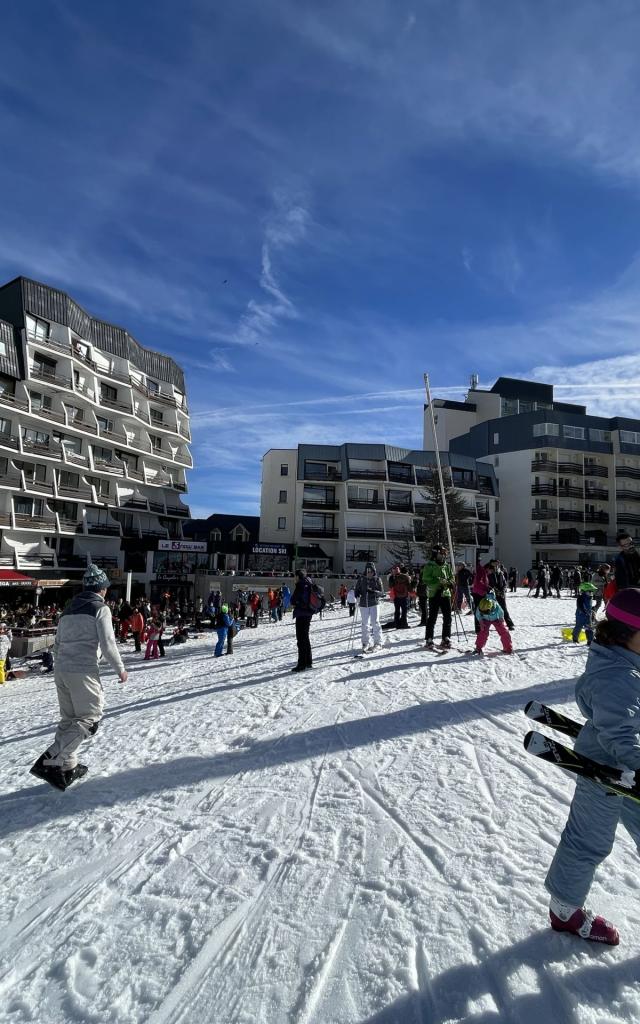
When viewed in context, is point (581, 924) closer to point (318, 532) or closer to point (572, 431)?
point (318, 532)

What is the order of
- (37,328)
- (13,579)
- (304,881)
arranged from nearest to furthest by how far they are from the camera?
1. (304,881)
2. (13,579)
3. (37,328)

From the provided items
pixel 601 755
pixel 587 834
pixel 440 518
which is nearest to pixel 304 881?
pixel 587 834

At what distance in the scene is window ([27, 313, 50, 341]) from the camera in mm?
32688

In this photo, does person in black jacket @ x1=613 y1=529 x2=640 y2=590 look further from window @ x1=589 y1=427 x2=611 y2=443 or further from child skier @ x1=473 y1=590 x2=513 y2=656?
window @ x1=589 y1=427 x2=611 y2=443

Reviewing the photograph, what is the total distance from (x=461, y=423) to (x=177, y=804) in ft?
194

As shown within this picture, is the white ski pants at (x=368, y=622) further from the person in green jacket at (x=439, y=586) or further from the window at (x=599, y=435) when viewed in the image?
the window at (x=599, y=435)

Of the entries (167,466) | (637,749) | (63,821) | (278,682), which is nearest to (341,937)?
(637,749)

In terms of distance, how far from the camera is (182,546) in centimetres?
3919

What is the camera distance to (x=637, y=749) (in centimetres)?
222

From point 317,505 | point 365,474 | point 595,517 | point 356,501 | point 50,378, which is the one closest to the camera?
point 50,378

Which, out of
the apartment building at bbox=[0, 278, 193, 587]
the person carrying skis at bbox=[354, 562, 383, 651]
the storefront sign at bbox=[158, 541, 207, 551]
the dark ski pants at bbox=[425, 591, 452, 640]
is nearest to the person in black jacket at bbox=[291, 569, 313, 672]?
the person carrying skis at bbox=[354, 562, 383, 651]

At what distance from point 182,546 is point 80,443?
1047 cm

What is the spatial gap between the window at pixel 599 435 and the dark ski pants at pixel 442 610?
49.3 m

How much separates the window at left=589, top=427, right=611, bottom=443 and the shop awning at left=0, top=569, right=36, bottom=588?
50.9 m
